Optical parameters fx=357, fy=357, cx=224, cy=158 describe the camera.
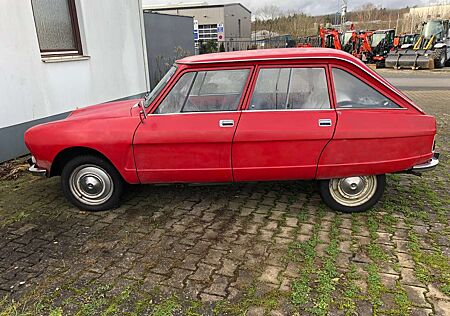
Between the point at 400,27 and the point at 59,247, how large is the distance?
208 feet

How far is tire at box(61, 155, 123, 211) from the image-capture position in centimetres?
404

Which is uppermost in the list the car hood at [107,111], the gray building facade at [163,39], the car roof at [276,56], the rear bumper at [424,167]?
the gray building facade at [163,39]

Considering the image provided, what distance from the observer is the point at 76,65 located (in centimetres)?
710

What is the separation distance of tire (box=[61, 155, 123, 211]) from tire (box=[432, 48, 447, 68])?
2294 cm

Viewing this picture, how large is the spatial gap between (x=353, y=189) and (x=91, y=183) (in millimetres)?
2960

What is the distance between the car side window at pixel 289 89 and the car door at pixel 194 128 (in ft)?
0.63

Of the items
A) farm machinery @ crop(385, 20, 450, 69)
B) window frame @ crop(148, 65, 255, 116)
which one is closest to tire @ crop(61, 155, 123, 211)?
window frame @ crop(148, 65, 255, 116)

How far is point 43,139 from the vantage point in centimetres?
398

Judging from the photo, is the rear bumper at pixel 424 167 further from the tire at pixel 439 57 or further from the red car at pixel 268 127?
the tire at pixel 439 57

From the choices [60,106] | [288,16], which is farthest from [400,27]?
[60,106]

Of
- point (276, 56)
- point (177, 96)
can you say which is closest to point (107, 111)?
point (177, 96)

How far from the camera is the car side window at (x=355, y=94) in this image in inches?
146

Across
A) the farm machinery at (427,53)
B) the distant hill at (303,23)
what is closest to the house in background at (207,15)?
the distant hill at (303,23)

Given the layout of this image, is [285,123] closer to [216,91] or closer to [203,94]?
[216,91]
